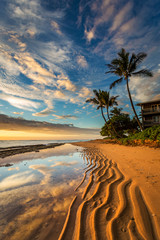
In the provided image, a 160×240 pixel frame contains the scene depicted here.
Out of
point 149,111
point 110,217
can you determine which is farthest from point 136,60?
point 110,217

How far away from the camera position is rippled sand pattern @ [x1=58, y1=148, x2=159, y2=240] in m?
1.48

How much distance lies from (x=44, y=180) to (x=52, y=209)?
1836 millimetres

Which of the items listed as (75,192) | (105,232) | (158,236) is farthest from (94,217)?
(75,192)

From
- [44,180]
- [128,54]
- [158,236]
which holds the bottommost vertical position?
[44,180]

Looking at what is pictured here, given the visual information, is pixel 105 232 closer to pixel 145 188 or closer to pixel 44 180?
pixel 145 188

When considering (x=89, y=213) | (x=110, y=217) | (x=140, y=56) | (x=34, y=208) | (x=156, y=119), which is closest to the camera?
(x=110, y=217)

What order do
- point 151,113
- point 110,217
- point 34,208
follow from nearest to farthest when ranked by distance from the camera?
1. point 110,217
2. point 34,208
3. point 151,113

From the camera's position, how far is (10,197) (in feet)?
9.11

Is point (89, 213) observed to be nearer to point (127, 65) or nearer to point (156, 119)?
point (127, 65)

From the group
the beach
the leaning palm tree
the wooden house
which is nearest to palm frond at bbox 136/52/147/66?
the leaning palm tree

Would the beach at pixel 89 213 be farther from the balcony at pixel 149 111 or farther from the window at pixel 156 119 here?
the window at pixel 156 119

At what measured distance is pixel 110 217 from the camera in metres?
1.81

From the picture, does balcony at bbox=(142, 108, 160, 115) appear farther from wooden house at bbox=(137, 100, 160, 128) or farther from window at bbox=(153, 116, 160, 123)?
window at bbox=(153, 116, 160, 123)

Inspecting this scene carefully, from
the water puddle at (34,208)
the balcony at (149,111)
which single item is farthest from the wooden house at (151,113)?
the water puddle at (34,208)
